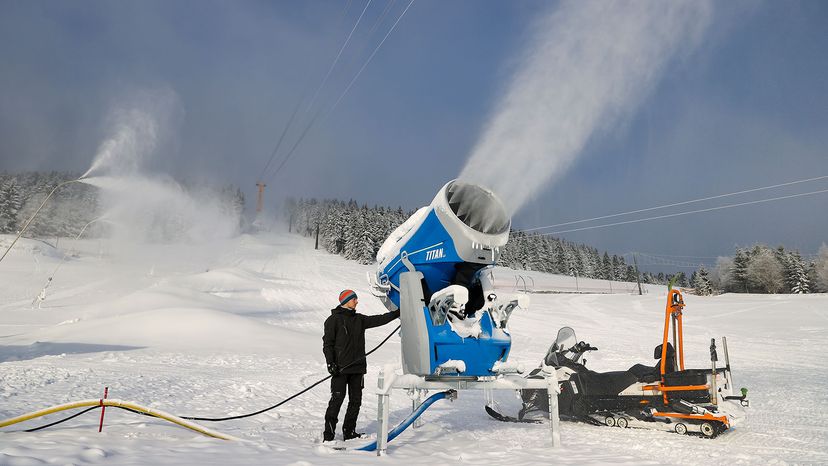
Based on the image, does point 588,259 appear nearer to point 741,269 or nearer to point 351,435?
point 741,269

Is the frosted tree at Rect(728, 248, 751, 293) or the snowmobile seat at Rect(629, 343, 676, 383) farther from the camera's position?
the frosted tree at Rect(728, 248, 751, 293)

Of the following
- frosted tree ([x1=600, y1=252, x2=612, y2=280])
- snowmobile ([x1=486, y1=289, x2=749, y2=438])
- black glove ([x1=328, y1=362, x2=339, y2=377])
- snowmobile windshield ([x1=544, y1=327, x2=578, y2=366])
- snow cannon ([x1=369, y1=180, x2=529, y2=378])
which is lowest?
snowmobile ([x1=486, y1=289, x2=749, y2=438])

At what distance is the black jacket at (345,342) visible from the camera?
6098mm

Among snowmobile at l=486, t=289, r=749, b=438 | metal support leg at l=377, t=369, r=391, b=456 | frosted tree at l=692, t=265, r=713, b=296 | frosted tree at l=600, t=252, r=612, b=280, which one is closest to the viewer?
metal support leg at l=377, t=369, r=391, b=456

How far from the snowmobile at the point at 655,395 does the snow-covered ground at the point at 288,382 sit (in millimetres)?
294

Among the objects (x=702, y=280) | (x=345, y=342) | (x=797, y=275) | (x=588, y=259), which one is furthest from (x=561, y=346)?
(x=588, y=259)

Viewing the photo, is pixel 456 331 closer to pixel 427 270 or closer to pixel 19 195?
pixel 427 270

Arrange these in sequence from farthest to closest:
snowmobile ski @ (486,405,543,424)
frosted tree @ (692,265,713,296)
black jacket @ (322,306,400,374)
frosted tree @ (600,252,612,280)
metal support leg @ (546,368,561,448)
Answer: frosted tree @ (600,252,612,280) → frosted tree @ (692,265,713,296) → snowmobile ski @ (486,405,543,424) → black jacket @ (322,306,400,374) → metal support leg @ (546,368,561,448)

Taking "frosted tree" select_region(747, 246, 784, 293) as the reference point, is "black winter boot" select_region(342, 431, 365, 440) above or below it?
below

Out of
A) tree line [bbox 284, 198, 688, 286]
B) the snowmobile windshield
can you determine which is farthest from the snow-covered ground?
tree line [bbox 284, 198, 688, 286]

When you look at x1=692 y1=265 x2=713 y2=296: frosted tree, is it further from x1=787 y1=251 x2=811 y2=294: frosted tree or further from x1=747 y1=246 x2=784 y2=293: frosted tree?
x1=787 y1=251 x2=811 y2=294: frosted tree

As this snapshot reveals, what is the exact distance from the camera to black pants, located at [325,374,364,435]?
5934 mm

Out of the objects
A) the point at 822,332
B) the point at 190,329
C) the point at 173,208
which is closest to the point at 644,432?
the point at 190,329

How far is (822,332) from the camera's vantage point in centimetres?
2333
